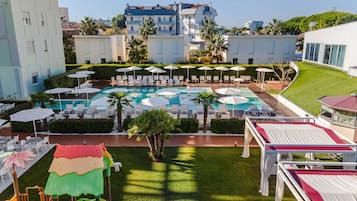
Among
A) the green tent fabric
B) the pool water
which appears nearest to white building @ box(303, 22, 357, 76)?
the pool water

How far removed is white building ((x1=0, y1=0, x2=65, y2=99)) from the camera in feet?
68.4

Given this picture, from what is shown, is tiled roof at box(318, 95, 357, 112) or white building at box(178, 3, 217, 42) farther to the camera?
white building at box(178, 3, 217, 42)

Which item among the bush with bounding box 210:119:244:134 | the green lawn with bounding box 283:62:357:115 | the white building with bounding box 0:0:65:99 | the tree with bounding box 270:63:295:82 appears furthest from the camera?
the tree with bounding box 270:63:295:82

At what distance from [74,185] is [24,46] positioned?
746 inches

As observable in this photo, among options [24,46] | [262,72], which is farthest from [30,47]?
[262,72]

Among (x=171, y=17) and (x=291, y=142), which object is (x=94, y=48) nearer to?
(x=291, y=142)

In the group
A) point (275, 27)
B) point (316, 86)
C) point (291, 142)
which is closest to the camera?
point (291, 142)

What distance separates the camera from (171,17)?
81.6m

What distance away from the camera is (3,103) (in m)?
20.7

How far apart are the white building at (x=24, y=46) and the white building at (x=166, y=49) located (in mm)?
13906

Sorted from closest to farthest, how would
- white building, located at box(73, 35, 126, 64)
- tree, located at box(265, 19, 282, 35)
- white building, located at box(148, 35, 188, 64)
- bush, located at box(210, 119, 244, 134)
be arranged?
bush, located at box(210, 119, 244, 134) < white building, located at box(148, 35, 188, 64) < white building, located at box(73, 35, 126, 64) < tree, located at box(265, 19, 282, 35)

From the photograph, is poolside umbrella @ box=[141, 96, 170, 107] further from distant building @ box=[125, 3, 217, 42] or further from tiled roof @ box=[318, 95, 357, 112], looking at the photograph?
distant building @ box=[125, 3, 217, 42]

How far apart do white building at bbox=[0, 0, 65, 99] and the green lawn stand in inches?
877

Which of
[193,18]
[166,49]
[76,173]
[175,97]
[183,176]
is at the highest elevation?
[193,18]
